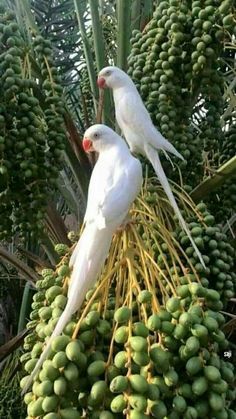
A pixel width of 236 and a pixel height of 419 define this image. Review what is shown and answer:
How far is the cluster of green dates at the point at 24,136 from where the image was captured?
1.01 metres

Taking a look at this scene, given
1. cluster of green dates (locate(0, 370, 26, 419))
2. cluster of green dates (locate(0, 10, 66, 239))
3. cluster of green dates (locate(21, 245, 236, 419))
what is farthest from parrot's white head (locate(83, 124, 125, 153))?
cluster of green dates (locate(0, 370, 26, 419))

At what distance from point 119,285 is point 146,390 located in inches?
7.9

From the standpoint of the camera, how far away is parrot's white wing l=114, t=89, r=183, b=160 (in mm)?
A: 1013

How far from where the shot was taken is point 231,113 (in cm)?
147

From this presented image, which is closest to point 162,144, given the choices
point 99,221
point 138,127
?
point 138,127

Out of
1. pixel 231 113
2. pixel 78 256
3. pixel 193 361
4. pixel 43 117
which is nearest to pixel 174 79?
pixel 43 117

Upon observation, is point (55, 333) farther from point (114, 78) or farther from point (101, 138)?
point (114, 78)

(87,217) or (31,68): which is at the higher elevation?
(31,68)

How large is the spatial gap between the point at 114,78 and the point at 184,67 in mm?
154

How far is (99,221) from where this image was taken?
0.79m

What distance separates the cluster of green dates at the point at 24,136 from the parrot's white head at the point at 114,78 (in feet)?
0.32

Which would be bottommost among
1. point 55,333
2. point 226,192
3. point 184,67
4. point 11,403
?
point 11,403

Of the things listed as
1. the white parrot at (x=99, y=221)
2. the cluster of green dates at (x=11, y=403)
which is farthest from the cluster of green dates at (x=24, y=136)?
the cluster of green dates at (x=11, y=403)

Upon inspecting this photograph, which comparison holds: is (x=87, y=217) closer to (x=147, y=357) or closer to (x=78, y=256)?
(x=78, y=256)
